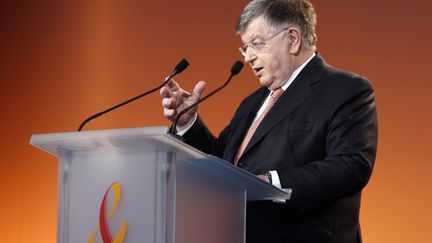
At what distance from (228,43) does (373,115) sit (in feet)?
4.98

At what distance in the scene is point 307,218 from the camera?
6.17 feet

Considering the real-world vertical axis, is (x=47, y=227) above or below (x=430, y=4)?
below

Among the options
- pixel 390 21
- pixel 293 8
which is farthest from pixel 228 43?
pixel 293 8

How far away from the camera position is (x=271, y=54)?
2.20 metres

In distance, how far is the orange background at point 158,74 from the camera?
3029 millimetres

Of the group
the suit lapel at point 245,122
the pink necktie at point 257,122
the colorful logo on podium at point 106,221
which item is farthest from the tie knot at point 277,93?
the colorful logo on podium at point 106,221

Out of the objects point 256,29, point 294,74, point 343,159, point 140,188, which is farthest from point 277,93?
point 140,188

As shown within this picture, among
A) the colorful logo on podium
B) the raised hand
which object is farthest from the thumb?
the colorful logo on podium

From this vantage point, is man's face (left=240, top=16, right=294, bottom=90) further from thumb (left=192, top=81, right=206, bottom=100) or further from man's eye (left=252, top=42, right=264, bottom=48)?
thumb (left=192, top=81, right=206, bottom=100)

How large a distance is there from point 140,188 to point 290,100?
30.9 inches

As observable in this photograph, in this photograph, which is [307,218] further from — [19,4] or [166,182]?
[19,4]

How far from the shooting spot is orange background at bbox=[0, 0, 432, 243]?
303 cm

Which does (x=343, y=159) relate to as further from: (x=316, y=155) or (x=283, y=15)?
(x=283, y=15)

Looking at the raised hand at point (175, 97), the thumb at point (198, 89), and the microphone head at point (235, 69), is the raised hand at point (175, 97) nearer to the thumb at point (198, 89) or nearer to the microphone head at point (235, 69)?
the thumb at point (198, 89)
